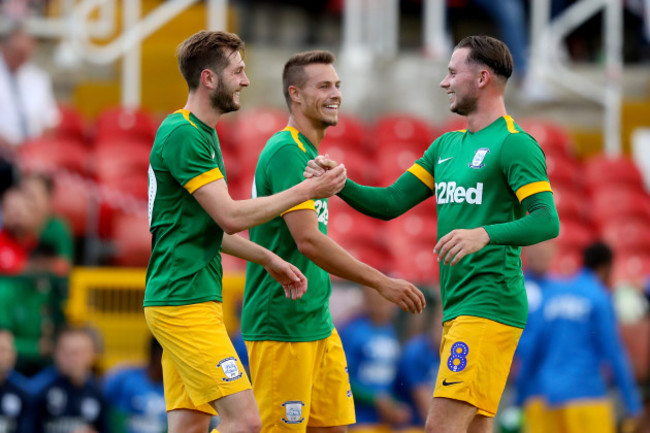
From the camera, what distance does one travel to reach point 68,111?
41.5ft

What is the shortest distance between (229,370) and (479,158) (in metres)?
1.51

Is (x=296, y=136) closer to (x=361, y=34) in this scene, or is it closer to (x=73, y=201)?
(x=73, y=201)

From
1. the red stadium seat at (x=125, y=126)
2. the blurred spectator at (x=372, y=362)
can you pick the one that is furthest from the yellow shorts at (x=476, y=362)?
the red stadium seat at (x=125, y=126)

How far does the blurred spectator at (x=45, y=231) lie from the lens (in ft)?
30.8

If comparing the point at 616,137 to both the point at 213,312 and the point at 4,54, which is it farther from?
the point at 213,312

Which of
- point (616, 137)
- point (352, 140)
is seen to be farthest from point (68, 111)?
point (616, 137)

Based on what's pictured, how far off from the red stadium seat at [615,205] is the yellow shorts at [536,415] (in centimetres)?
431

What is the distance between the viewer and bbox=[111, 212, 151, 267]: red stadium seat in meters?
10.5

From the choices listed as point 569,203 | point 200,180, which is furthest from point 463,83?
point 569,203

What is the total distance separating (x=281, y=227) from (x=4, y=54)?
21.0 feet

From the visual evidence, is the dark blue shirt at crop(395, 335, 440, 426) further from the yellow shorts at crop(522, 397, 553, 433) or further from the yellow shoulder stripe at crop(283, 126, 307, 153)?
the yellow shoulder stripe at crop(283, 126, 307, 153)

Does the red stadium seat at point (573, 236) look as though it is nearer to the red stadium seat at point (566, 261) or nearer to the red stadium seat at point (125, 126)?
the red stadium seat at point (566, 261)

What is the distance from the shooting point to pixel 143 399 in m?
9.39

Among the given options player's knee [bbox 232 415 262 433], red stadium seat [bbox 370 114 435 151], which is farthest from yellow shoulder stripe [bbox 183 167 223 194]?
red stadium seat [bbox 370 114 435 151]
